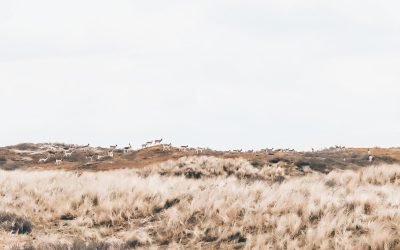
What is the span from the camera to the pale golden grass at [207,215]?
34.4 ft

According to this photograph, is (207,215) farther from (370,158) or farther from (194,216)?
(370,158)

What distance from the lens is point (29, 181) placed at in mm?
18672

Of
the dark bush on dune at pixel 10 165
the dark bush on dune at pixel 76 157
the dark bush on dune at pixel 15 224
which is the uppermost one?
the dark bush on dune at pixel 76 157

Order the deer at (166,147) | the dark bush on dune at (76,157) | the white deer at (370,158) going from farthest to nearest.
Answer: the dark bush on dune at (76,157), the deer at (166,147), the white deer at (370,158)

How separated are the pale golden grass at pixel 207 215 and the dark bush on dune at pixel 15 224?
8.8 inches

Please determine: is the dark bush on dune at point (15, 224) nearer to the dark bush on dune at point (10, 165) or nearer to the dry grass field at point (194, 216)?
the dry grass field at point (194, 216)

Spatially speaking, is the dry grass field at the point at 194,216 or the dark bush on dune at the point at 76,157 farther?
the dark bush on dune at the point at 76,157

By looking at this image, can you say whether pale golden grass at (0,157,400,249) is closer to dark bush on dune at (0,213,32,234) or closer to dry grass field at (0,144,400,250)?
dry grass field at (0,144,400,250)

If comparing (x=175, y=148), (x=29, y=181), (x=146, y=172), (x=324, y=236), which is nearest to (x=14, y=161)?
(x=175, y=148)

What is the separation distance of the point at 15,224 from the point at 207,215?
204 inches

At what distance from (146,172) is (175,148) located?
2009cm

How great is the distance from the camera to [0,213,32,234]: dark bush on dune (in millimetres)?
12480

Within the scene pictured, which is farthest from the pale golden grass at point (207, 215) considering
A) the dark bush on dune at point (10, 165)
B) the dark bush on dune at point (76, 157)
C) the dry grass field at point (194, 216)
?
the dark bush on dune at point (76, 157)

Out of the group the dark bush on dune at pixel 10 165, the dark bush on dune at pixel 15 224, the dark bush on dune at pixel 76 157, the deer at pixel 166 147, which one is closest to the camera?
the dark bush on dune at pixel 15 224
